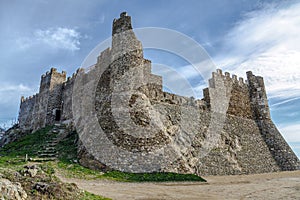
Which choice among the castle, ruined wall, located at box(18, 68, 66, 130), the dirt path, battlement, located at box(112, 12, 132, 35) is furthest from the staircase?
battlement, located at box(112, 12, 132, 35)

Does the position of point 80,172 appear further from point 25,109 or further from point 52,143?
point 25,109

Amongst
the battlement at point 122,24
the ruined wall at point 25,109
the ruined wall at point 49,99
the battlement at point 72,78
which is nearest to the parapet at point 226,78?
the battlement at point 122,24

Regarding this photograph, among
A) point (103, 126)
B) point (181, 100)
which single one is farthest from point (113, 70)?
point (181, 100)

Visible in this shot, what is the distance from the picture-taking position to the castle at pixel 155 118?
13078 mm

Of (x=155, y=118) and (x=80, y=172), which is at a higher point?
(x=155, y=118)

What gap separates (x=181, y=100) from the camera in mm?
19516

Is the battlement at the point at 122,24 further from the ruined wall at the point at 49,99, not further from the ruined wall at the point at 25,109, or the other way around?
the ruined wall at the point at 25,109

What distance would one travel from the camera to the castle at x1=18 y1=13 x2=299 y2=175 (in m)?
13.1

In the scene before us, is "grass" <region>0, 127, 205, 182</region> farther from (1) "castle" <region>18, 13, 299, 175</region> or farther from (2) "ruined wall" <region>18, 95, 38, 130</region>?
(2) "ruined wall" <region>18, 95, 38, 130</region>

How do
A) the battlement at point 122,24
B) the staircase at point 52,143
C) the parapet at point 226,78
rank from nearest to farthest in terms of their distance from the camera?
the staircase at point 52,143 → the battlement at point 122,24 → the parapet at point 226,78

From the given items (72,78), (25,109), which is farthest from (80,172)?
(25,109)

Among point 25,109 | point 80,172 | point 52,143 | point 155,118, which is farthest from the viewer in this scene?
point 25,109

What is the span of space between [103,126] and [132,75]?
13.3 ft

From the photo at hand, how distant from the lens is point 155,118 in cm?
1484
